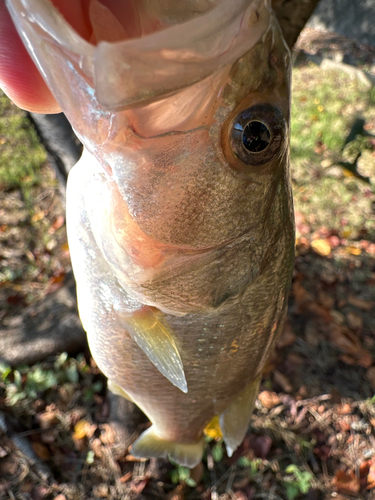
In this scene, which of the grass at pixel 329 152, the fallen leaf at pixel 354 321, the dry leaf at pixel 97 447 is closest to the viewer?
the dry leaf at pixel 97 447

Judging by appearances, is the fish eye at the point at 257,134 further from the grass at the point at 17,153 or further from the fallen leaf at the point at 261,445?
the grass at the point at 17,153

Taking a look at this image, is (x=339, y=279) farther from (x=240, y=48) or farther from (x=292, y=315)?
(x=240, y=48)

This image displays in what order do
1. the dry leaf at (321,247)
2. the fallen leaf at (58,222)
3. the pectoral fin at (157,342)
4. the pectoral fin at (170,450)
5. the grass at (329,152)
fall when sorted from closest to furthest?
the pectoral fin at (157,342) → the pectoral fin at (170,450) → the dry leaf at (321,247) → the fallen leaf at (58,222) → the grass at (329,152)

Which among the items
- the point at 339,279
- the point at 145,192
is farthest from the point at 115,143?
the point at 339,279

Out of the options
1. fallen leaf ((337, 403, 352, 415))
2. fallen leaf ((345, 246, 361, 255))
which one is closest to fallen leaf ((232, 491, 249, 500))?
fallen leaf ((337, 403, 352, 415))

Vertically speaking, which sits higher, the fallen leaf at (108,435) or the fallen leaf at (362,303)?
the fallen leaf at (108,435)

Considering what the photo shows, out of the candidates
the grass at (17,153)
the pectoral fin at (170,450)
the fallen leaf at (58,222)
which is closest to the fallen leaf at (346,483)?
the pectoral fin at (170,450)

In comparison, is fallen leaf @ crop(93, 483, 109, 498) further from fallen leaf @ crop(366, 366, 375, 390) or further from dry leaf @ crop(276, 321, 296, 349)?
fallen leaf @ crop(366, 366, 375, 390)

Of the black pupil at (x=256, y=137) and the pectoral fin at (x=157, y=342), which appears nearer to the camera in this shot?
the black pupil at (x=256, y=137)
